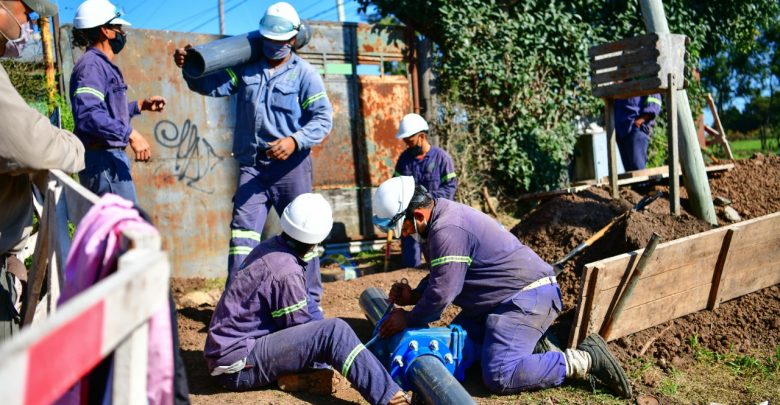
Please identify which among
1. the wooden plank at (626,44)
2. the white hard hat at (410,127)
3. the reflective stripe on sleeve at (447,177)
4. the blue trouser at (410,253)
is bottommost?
the blue trouser at (410,253)

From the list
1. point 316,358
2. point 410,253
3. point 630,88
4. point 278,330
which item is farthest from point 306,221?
point 630,88

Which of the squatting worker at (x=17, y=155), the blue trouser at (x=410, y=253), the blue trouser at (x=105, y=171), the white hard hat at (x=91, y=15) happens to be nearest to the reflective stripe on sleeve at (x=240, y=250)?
the blue trouser at (x=105, y=171)

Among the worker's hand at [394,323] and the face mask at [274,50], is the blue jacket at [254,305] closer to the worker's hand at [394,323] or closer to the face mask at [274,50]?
the worker's hand at [394,323]

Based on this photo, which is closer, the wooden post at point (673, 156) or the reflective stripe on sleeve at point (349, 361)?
the reflective stripe on sleeve at point (349, 361)

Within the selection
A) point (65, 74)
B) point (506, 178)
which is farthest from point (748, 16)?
point (65, 74)

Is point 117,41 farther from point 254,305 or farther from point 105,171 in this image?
point 254,305

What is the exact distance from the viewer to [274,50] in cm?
560

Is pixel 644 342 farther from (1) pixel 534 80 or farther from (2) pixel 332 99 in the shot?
(1) pixel 534 80

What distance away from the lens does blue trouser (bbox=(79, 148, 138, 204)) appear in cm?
490

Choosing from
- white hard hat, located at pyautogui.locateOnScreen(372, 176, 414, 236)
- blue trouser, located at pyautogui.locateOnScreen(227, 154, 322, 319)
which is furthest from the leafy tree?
white hard hat, located at pyautogui.locateOnScreen(372, 176, 414, 236)

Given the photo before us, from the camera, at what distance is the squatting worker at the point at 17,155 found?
2.67m

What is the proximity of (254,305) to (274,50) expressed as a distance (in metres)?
2.31

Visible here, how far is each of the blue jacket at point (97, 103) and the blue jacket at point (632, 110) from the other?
20.2 feet

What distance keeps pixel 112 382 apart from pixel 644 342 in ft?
13.7
